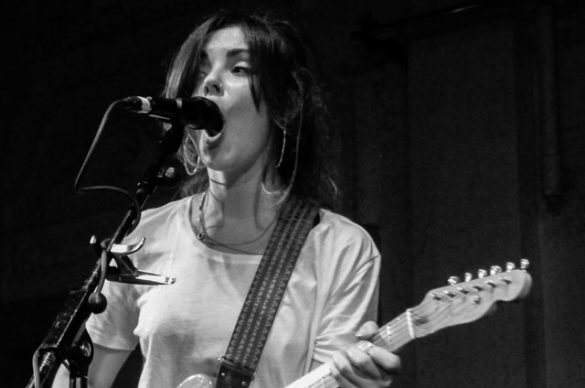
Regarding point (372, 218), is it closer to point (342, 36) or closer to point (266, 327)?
point (342, 36)

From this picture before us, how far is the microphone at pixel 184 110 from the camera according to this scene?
1997 millimetres

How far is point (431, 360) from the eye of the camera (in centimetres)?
399

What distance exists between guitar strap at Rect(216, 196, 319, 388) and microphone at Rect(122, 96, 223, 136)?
0.96 ft

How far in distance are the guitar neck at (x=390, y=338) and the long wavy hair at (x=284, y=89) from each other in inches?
21.8

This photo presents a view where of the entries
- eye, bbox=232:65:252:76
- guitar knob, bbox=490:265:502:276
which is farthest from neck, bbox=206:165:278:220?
guitar knob, bbox=490:265:502:276

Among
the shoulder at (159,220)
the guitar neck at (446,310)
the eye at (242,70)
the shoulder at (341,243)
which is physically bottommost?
the guitar neck at (446,310)

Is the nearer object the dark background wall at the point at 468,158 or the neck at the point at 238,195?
the neck at the point at 238,195

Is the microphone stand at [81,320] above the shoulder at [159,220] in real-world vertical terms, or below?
below

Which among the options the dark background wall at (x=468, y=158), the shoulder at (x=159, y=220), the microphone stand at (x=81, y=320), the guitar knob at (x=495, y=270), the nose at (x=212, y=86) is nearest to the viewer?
the microphone stand at (x=81, y=320)

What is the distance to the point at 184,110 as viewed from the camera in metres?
2.09

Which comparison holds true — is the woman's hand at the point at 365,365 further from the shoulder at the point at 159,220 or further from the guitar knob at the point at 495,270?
the shoulder at the point at 159,220

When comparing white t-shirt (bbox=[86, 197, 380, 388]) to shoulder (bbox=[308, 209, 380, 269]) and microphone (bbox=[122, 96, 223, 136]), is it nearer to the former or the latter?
shoulder (bbox=[308, 209, 380, 269])

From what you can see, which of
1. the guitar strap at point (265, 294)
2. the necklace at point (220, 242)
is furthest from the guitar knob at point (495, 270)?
the necklace at point (220, 242)

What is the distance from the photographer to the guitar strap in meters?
Answer: 2.19
